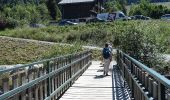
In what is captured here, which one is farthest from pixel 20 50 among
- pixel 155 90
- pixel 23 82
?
pixel 155 90

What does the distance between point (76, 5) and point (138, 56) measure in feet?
194

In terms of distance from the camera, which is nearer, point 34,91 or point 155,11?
point 34,91

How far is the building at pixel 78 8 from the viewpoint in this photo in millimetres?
88875

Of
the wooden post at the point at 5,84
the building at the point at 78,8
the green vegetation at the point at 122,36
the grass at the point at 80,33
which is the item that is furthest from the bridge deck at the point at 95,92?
the building at the point at 78,8

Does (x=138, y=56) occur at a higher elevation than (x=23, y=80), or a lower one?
lower

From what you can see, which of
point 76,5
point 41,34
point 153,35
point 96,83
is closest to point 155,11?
point 76,5

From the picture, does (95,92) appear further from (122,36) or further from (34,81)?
(122,36)

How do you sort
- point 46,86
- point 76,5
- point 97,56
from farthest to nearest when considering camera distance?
point 76,5
point 97,56
point 46,86

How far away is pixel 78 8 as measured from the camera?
89.9 m

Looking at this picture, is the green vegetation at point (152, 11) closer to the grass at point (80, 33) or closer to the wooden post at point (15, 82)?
the grass at point (80, 33)

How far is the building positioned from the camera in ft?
292

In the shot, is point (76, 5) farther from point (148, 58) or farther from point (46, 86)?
point (46, 86)

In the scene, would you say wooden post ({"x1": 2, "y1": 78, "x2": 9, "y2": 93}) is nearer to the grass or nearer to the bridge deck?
the bridge deck

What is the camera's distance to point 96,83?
19.1 meters
